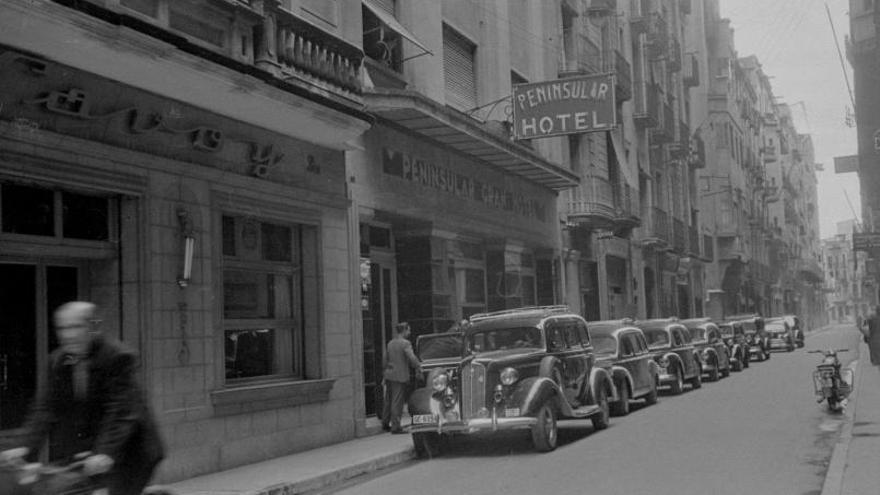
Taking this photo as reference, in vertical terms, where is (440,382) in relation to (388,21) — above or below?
below

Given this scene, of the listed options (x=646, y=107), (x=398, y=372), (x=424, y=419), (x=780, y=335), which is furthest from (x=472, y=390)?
(x=780, y=335)

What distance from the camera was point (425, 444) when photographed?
13594mm

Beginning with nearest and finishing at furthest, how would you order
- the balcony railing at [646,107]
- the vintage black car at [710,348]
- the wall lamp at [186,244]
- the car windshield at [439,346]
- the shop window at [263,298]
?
the wall lamp at [186,244] < the shop window at [263,298] < the car windshield at [439,346] < the vintage black car at [710,348] < the balcony railing at [646,107]

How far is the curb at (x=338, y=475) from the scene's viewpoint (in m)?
10.6

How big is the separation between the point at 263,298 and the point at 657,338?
485 inches

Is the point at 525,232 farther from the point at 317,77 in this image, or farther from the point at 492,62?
the point at 317,77

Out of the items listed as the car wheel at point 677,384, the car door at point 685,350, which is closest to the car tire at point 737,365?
the car door at point 685,350

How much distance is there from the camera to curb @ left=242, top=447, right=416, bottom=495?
10.6 metres

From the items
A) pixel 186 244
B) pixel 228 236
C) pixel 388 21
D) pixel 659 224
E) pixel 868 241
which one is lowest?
pixel 186 244

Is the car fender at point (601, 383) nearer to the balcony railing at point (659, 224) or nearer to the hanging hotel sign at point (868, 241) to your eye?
the hanging hotel sign at point (868, 241)

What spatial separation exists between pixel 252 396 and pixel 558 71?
17.6m

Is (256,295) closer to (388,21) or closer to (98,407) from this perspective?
(388,21)

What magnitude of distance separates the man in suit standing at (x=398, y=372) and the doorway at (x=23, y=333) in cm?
593

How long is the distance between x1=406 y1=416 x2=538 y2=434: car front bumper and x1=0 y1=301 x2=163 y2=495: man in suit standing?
7.42m
